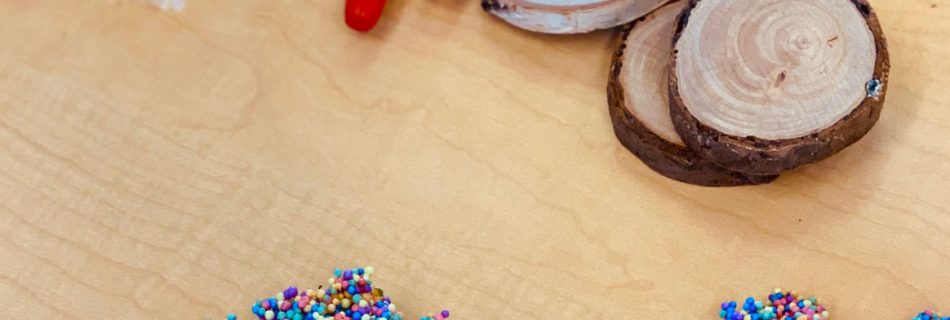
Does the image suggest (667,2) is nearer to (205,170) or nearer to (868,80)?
(868,80)

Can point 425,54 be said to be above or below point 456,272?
above

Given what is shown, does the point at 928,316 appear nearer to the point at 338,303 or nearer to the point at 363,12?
the point at 338,303

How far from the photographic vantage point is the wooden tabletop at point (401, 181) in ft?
4.28

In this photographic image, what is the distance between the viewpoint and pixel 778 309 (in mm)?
1257

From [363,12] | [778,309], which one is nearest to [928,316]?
[778,309]

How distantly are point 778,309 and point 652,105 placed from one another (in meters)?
0.30

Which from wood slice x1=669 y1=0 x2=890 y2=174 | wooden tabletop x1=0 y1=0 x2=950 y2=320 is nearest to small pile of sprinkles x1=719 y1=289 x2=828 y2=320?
wooden tabletop x1=0 y1=0 x2=950 y2=320

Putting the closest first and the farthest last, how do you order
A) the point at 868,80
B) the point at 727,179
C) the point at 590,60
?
the point at 868,80 → the point at 727,179 → the point at 590,60

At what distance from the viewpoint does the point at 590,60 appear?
4.86 ft

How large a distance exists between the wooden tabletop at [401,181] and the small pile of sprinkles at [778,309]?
0.09ft

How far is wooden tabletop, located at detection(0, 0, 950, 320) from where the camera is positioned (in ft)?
4.28

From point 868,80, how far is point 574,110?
39cm

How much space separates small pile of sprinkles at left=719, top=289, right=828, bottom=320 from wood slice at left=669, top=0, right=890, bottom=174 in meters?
0.16

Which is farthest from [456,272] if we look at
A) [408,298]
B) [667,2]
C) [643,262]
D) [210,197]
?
[667,2]
